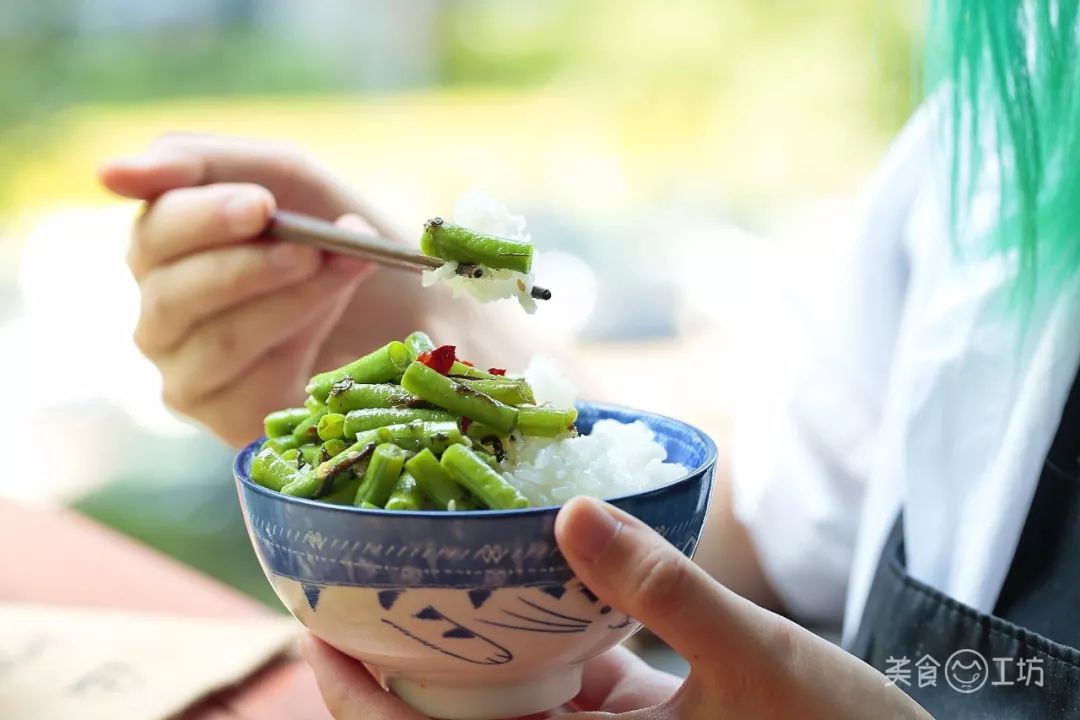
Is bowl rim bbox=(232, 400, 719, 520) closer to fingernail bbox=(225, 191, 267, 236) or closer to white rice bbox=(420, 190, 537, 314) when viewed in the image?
white rice bbox=(420, 190, 537, 314)

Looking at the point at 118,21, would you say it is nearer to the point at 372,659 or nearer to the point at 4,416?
the point at 4,416

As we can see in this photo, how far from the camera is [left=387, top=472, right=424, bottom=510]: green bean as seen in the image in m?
0.82

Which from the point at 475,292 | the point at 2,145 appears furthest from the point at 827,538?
the point at 2,145

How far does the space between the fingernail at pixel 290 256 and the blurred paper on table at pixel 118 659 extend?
0.47 metres

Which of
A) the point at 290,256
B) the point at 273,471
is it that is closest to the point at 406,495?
the point at 273,471

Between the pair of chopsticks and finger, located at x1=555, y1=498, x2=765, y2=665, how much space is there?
342mm

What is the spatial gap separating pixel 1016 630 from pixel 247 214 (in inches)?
40.3

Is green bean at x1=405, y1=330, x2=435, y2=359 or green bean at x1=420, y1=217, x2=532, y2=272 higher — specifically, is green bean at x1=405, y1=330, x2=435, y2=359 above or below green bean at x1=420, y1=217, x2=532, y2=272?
below

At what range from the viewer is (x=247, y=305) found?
1.37m

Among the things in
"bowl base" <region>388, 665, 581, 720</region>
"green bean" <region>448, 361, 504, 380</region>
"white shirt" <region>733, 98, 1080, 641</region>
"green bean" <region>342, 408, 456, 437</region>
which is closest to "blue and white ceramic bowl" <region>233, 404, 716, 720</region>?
"bowl base" <region>388, 665, 581, 720</region>

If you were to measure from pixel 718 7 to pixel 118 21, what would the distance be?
3.30m

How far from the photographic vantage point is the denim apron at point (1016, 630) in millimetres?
1087

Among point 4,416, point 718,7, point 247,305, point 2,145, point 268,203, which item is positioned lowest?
point 4,416

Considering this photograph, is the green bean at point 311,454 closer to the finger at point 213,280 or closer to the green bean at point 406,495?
the green bean at point 406,495
